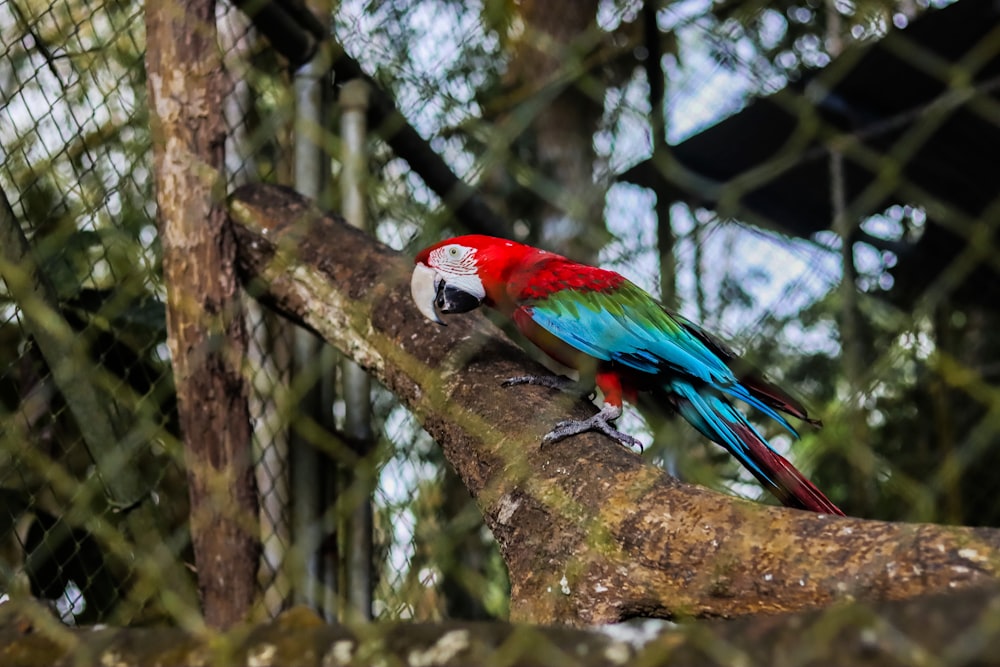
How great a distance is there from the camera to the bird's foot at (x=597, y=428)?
3.72 ft

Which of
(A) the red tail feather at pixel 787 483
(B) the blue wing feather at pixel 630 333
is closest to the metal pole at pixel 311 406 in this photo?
(B) the blue wing feather at pixel 630 333

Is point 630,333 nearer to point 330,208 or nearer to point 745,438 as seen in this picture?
point 745,438

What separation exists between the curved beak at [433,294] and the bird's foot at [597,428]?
287mm

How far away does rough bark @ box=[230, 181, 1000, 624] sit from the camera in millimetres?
821

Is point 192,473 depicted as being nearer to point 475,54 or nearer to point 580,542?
point 580,542

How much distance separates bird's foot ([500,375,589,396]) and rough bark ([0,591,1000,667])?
61 cm

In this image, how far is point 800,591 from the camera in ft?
2.72

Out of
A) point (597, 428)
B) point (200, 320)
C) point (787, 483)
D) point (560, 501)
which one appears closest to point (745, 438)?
point (787, 483)

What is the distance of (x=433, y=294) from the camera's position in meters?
1.41

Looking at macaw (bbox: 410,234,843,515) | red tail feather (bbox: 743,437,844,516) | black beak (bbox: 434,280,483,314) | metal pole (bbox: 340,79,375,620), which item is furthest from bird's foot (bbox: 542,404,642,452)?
metal pole (bbox: 340,79,375,620)

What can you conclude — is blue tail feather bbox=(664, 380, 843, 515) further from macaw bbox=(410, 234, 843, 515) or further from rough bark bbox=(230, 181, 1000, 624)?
rough bark bbox=(230, 181, 1000, 624)

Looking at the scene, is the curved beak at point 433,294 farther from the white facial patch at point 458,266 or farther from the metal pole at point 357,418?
the metal pole at point 357,418

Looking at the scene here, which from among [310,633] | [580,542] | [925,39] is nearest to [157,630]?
[310,633]

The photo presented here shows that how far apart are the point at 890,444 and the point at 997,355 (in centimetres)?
53
